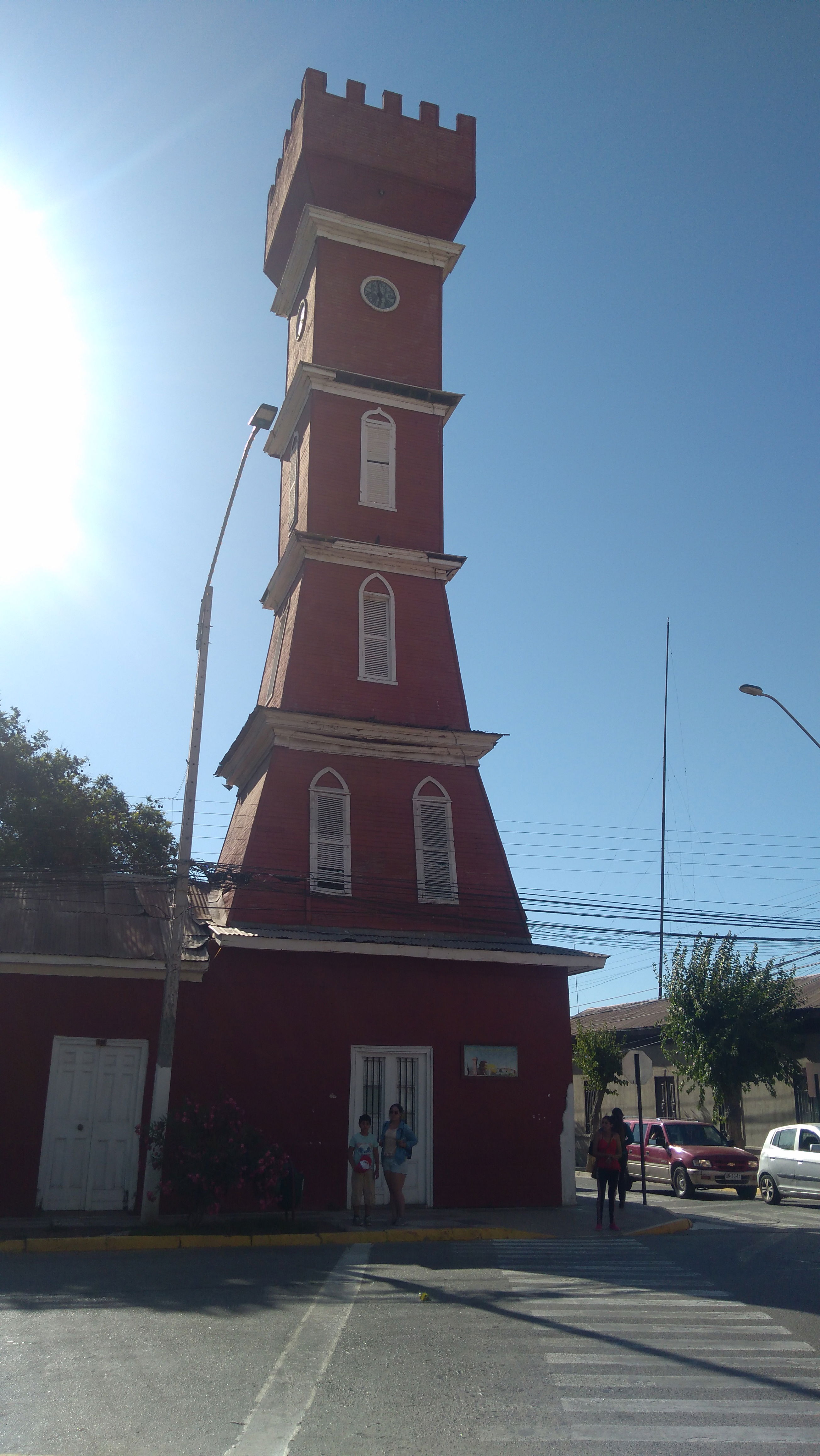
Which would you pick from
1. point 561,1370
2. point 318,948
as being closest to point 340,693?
point 318,948

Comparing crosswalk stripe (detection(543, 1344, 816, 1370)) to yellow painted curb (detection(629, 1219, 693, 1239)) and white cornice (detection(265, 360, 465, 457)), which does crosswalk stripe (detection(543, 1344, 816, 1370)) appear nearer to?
yellow painted curb (detection(629, 1219, 693, 1239))

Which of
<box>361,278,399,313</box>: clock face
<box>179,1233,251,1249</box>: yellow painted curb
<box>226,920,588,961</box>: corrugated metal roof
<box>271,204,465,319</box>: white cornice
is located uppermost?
<box>271,204,465,319</box>: white cornice

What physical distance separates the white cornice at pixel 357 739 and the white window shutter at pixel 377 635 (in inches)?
57.2

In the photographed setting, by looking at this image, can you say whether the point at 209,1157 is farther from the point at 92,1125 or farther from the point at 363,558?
the point at 363,558

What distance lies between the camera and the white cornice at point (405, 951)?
16750 millimetres

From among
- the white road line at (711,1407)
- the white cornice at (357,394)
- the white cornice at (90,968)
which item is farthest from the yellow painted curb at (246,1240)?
the white cornice at (357,394)

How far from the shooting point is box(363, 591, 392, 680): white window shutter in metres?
20.9

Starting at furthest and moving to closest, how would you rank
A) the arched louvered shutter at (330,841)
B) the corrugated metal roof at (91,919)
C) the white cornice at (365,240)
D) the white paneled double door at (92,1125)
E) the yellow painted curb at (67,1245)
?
the white cornice at (365,240)
the arched louvered shutter at (330,841)
the corrugated metal roof at (91,919)
the white paneled double door at (92,1125)
the yellow painted curb at (67,1245)

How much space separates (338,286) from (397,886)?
13.5 m

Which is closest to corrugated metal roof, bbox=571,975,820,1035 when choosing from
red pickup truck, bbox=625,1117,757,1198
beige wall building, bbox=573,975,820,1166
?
beige wall building, bbox=573,975,820,1166

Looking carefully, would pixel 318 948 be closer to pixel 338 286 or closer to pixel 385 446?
pixel 385 446

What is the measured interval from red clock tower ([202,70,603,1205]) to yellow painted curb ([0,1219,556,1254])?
286 centimetres

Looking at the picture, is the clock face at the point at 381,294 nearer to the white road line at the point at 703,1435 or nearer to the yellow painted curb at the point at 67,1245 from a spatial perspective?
the yellow painted curb at the point at 67,1245

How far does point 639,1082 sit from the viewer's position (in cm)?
1884
